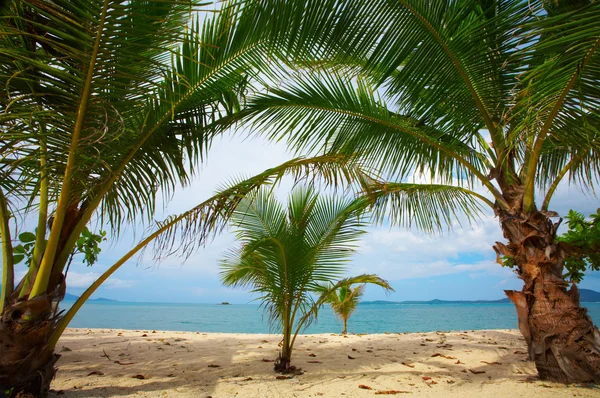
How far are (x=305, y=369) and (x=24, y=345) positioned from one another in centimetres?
304

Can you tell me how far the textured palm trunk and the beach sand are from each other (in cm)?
34

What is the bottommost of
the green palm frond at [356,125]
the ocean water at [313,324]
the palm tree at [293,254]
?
the ocean water at [313,324]

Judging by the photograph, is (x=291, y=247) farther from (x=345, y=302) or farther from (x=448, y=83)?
(x=345, y=302)

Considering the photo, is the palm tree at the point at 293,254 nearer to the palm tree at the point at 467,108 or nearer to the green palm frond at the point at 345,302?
the palm tree at the point at 467,108

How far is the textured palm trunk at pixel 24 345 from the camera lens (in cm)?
318

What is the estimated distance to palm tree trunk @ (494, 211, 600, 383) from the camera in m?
3.87

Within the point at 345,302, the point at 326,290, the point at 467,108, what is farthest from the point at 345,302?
the point at 467,108

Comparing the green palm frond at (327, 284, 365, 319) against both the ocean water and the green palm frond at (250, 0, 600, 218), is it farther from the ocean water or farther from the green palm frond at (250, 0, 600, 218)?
the green palm frond at (250, 0, 600, 218)

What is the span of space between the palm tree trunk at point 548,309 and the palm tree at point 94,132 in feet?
6.95

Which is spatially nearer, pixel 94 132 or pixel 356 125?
pixel 94 132

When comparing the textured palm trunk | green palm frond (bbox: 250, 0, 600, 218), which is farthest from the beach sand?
green palm frond (bbox: 250, 0, 600, 218)

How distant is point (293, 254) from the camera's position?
5.00m

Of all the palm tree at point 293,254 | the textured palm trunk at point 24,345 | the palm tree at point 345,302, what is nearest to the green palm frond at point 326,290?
the palm tree at point 293,254

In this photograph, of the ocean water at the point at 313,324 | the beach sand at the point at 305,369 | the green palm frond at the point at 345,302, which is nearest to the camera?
the beach sand at the point at 305,369
